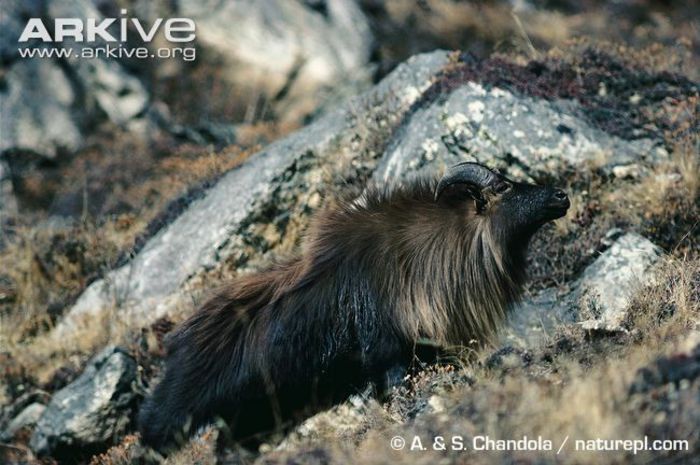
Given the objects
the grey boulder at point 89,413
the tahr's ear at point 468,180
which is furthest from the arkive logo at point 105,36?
the tahr's ear at point 468,180

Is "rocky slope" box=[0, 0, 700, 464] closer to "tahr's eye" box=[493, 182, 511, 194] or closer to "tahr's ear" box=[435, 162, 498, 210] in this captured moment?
"tahr's ear" box=[435, 162, 498, 210]

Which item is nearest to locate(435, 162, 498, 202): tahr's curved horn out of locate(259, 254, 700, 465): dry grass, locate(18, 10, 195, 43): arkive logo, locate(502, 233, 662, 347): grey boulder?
locate(502, 233, 662, 347): grey boulder

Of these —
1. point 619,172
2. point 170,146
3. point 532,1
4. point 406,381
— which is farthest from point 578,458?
point 532,1

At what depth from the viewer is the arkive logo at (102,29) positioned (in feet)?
51.6

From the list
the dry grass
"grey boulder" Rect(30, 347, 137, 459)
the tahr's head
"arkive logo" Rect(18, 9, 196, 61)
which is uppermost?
"arkive logo" Rect(18, 9, 196, 61)

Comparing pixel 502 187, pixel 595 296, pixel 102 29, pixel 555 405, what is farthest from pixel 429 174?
pixel 102 29

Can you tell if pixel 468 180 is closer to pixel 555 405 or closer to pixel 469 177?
pixel 469 177

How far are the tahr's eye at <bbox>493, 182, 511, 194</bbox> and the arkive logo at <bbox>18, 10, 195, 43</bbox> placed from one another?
9.88 m

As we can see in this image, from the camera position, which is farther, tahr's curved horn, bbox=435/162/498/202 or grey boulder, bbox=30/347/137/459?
grey boulder, bbox=30/347/137/459

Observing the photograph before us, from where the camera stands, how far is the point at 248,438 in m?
6.83

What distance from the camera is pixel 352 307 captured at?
6.69 m

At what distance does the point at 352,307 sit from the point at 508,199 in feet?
5.28

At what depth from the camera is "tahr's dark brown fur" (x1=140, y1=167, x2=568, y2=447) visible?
22.0ft

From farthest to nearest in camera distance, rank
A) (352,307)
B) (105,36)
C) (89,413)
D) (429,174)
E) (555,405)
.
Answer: (105,36) → (429,174) → (89,413) → (352,307) → (555,405)
